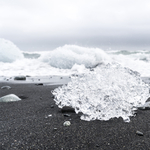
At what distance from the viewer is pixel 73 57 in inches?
470

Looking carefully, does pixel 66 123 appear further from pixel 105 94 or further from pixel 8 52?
pixel 8 52

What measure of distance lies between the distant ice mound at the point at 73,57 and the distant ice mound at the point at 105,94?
27.3 ft

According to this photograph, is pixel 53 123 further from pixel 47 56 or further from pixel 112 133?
pixel 47 56

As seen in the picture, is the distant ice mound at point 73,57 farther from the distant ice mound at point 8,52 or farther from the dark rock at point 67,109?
the dark rock at point 67,109

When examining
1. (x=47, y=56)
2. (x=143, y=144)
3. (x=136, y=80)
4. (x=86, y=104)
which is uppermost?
(x=47, y=56)

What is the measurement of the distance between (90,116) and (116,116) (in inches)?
12.0

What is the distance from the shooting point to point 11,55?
14312mm

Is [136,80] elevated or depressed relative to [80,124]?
elevated

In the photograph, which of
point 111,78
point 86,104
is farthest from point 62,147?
point 111,78

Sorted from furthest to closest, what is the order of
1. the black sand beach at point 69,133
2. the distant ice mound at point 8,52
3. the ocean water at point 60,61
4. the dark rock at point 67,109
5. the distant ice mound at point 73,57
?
the distant ice mound at point 8,52, the distant ice mound at point 73,57, the ocean water at point 60,61, the dark rock at point 67,109, the black sand beach at point 69,133

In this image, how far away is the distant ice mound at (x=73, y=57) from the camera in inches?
447

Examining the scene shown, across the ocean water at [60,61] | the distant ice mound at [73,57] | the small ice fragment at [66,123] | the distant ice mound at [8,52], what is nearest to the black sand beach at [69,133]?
the small ice fragment at [66,123]

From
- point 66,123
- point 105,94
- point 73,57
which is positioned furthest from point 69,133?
point 73,57

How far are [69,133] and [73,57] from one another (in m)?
10.4
